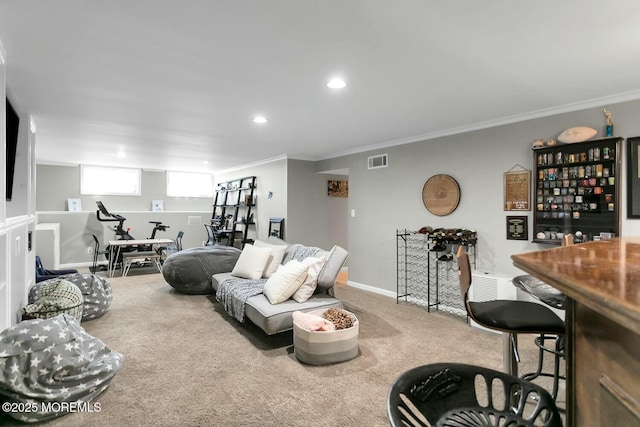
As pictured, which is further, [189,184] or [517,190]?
[189,184]

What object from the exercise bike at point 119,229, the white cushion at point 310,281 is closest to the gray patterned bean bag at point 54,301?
the white cushion at point 310,281

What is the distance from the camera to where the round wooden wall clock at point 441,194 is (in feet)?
13.2

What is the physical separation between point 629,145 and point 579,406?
3.00m

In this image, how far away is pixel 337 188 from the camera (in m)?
6.64

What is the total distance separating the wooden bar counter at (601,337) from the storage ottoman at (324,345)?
1867 millimetres

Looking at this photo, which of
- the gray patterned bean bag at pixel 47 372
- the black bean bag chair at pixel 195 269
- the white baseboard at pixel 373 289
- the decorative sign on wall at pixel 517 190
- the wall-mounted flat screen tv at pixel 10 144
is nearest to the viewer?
the gray patterned bean bag at pixel 47 372

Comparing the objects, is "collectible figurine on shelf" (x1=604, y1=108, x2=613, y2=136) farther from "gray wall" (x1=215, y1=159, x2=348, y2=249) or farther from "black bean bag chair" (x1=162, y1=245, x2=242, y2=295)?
"black bean bag chair" (x1=162, y1=245, x2=242, y2=295)

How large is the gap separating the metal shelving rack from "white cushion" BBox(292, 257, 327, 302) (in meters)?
1.59

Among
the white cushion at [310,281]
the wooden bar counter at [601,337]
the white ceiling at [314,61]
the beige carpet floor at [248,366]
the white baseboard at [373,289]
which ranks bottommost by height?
the beige carpet floor at [248,366]

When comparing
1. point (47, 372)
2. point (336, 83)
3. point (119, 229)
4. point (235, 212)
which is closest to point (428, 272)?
point (336, 83)

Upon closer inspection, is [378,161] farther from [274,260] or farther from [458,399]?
[458,399]

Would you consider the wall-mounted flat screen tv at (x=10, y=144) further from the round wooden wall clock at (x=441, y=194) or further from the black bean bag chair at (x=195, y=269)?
the round wooden wall clock at (x=441, y=194)

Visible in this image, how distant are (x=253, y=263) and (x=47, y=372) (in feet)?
7.29

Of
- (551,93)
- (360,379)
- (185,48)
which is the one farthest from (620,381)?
(551,93)
